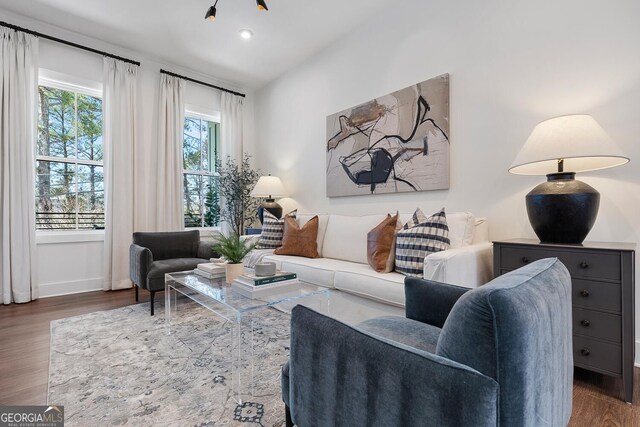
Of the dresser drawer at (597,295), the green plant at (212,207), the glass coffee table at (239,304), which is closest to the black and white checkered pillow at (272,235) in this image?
the glass coffee table at (239,304)

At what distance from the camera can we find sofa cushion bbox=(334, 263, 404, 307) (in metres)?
2.01

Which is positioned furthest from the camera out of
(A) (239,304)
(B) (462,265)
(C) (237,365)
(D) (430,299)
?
(B) (462,265)

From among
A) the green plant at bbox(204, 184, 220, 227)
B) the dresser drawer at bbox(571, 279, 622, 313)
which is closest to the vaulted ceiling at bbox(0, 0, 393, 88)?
the green plant at bbox(204, 184, 220, 227)

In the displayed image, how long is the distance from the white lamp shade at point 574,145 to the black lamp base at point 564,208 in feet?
0.52

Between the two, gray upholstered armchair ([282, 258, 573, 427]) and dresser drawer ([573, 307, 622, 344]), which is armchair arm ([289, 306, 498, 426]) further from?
dresser drawer ([573, 307, 622, 344])

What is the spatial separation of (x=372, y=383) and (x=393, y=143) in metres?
2.59

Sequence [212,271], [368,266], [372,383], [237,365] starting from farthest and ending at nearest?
[368,266] → [212,271] → [237,365] → [372,383]

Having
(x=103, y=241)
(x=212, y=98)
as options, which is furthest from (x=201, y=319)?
(x=212, y=98)

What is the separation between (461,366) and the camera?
2.05 feet

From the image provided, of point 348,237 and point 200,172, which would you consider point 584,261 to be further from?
point 200,172

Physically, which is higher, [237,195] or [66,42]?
[66,42]

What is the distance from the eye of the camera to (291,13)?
122 inches

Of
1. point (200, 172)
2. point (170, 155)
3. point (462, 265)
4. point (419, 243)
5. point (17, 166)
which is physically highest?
point (170, 155)

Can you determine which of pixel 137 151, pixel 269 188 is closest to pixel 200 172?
pixel 137 151
